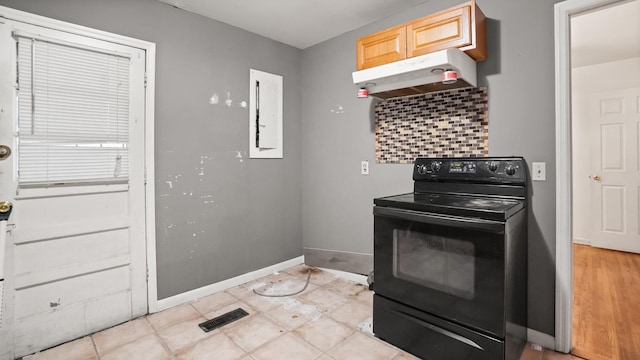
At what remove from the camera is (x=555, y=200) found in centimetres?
187

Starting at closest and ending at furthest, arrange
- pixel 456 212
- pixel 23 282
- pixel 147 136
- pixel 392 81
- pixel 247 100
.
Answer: pixel 456 212 → pixel 23 282 → pixel 392 81 → pixel 147 136 → pixel 247 100

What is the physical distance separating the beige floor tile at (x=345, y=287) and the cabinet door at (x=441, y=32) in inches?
78.6

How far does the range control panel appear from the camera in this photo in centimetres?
193

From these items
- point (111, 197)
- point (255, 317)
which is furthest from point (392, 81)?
point (111, 197)

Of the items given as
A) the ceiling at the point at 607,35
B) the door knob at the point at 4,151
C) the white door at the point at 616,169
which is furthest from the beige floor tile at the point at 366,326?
the white door at the point at 616,169

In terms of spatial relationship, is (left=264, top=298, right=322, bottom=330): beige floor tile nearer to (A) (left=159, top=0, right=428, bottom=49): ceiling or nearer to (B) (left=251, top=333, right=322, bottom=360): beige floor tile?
(B) (left=251, top=333, right=322, bottom=360): beige floor tile

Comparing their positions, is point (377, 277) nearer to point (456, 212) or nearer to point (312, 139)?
point (456, 212)

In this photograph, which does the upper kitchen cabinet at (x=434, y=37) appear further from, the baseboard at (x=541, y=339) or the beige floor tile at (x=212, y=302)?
the beige floor tile at (x=212, y=302)

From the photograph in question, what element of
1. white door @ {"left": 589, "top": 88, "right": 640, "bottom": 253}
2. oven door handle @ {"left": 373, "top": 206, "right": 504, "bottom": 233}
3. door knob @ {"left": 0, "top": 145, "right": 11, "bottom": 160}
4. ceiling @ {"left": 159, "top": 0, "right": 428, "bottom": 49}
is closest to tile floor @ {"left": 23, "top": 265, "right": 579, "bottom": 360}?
oven door handle @ {"left": 373, "top": 206, "right": 504, "bottom": 233}

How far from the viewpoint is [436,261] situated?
5.43ft

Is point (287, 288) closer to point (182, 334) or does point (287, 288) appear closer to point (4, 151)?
point (182, 334)

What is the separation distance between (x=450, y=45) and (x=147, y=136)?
2.25 meters

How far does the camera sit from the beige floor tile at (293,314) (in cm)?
220

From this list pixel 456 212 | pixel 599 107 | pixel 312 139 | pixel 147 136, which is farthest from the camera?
pixel 599 107
